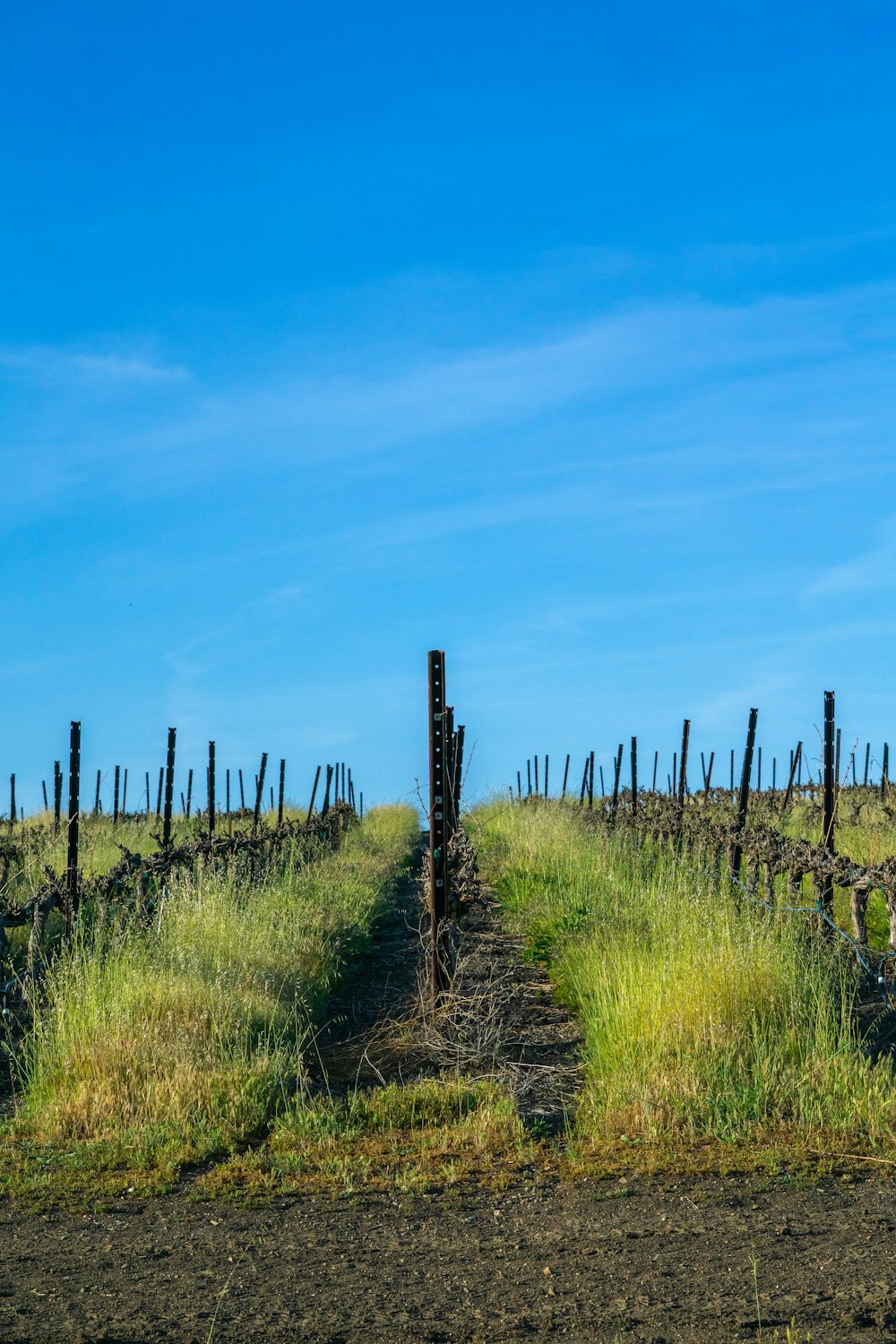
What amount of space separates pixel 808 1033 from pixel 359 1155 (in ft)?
9.54

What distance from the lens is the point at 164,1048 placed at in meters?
7.30

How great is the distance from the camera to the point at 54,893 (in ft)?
33.3

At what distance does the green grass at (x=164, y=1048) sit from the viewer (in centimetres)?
654

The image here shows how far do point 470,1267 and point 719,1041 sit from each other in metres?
2.73

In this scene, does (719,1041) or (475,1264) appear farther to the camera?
(719,1041)

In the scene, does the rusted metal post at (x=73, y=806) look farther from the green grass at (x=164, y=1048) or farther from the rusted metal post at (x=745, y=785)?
the rusted metal post at (x=745, y=785)

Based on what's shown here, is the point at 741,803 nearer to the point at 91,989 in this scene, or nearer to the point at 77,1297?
the point at 91,989

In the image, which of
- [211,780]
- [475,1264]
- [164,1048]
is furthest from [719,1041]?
[211,780]

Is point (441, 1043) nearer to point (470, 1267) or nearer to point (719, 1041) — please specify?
point (719, 1041)

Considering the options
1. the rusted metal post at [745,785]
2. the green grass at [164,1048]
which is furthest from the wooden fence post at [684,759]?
the green grass at [164,1048]

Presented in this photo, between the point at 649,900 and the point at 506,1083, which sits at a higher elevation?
the point at 649,900

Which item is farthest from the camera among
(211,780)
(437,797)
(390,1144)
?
(211,780)

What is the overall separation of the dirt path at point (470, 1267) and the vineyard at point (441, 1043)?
0.94ft

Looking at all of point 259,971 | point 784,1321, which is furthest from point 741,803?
point 784,1321
